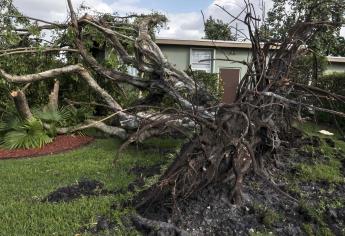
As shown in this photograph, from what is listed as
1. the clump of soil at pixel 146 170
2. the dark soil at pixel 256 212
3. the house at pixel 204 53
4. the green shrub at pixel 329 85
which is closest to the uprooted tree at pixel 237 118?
the dark soil at pixel 256 212

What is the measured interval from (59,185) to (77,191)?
625 millimetres

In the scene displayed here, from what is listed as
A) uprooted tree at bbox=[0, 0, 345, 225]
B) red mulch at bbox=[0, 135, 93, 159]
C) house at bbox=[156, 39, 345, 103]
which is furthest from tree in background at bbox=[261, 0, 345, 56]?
red mulch at bbox=[0, 135, 93, 159]

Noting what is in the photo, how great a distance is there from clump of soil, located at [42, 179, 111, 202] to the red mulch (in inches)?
130

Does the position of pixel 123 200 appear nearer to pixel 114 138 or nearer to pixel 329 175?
pixel 329 175

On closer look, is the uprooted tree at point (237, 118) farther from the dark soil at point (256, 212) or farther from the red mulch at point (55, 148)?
the red mulch at point (55, 148)

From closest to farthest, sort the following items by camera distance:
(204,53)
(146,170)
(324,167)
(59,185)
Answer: (59,185) < (146,170) < (324,167) < (204,53)

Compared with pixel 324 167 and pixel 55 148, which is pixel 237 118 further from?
pixel 55 148

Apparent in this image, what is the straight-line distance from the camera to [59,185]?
6051 mm

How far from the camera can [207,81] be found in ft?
46.4

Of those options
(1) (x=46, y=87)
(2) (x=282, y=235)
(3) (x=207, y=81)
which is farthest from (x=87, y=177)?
(3) (x=207, y=81)

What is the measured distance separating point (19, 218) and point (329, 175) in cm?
421

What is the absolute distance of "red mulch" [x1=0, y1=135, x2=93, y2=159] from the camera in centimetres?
891

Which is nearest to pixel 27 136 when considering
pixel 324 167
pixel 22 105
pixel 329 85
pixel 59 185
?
pixel 22 105

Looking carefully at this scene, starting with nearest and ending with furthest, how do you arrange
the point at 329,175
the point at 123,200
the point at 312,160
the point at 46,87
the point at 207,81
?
1. the point at 123,200
2. the point at 329,175
3. the point at 312,160
4. the point at 46,87
5. the point at 207,81
